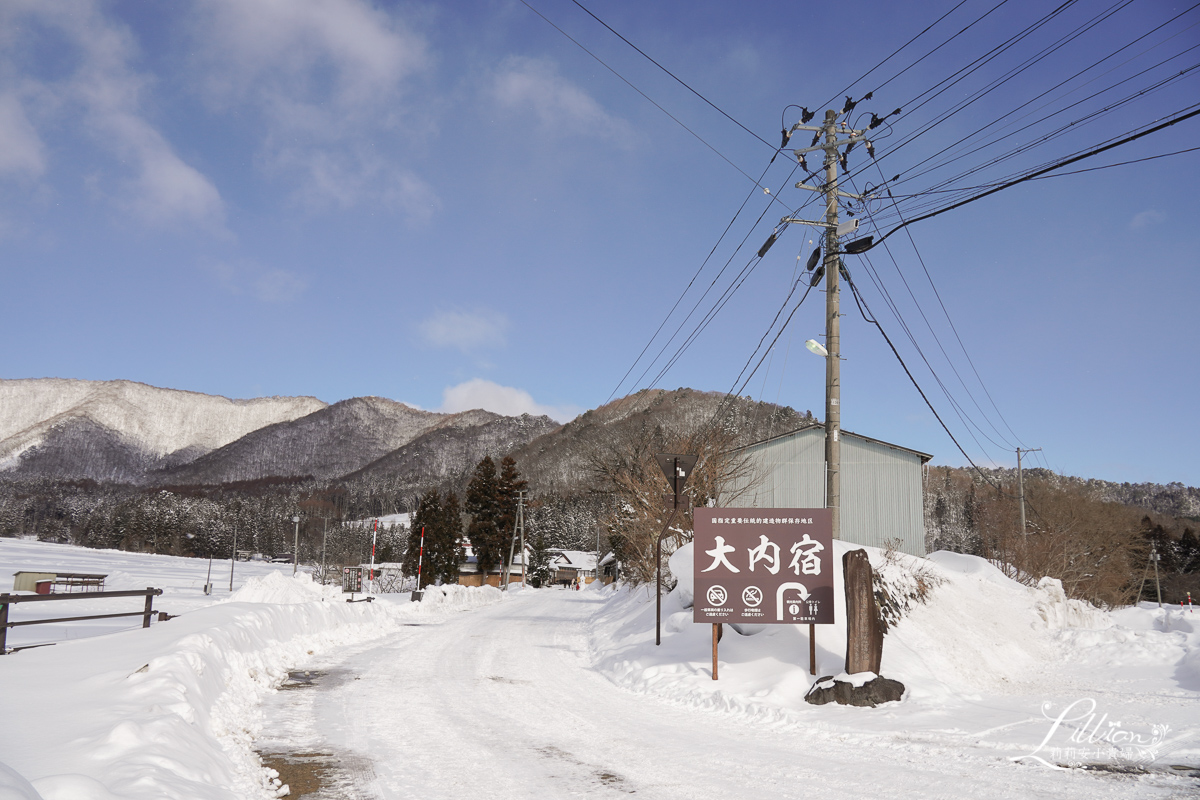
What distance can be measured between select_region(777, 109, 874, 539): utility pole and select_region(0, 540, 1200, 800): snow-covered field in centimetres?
243

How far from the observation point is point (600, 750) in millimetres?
7707

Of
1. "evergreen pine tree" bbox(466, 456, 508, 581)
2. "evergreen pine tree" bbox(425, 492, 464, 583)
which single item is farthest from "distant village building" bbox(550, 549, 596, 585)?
"evergreen pine tree" bbox(466, 456, 508, 581)

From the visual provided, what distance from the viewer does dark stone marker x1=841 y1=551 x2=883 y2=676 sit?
1039 cm

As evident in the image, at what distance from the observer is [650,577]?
23.5m

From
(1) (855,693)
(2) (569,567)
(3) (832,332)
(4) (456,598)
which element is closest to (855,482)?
(3) (832,332)

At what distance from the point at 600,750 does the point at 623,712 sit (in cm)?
237

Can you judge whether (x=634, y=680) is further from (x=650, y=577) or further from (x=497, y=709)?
(x=650, y=577)

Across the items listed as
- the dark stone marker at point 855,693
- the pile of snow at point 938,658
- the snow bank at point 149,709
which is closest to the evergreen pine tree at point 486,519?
the pile of snow at point 938,658

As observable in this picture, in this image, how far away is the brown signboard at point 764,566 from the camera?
11508 millimetres

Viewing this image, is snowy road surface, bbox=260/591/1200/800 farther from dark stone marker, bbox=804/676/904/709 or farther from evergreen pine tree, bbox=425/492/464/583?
evergreen pine tree, bbox=425/492/464/583

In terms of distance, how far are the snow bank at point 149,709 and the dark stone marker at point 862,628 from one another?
793 cm

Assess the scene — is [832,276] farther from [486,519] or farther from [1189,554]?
[1189,554]

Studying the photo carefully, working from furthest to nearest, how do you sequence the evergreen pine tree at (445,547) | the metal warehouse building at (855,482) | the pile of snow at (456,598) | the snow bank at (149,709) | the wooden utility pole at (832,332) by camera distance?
the evergreen pine tree at (445,547) → the pile of snow at (456,598) → the metal warehouse building at (855,482) → the wooden utility pole at (832,332) → the snow bank at (149,709)

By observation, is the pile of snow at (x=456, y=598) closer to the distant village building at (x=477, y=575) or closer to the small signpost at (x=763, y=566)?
the distant village building at (x=477, y=575)
